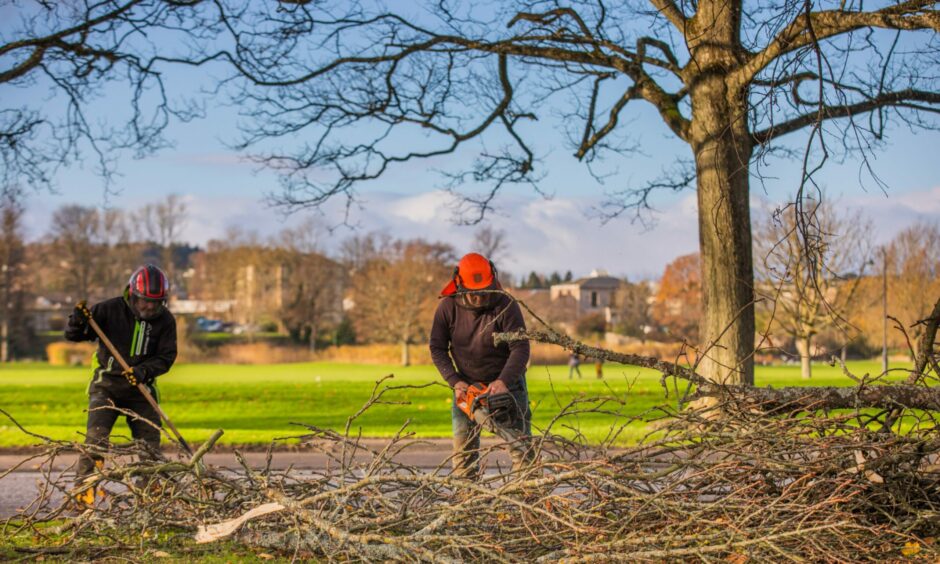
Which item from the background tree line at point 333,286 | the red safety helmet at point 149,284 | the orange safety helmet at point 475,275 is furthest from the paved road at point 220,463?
the background tree line at point 333,286

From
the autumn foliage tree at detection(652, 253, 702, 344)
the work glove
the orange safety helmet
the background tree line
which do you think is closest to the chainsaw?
the orange safety helmet

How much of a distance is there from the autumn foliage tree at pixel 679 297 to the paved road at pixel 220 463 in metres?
63.9

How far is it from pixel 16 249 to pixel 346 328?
2479 cm

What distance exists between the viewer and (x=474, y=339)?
7348 millimetres

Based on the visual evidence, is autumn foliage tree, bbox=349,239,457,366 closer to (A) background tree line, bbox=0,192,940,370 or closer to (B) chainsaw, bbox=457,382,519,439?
(A) background tree line, bbox=0,192,940,370

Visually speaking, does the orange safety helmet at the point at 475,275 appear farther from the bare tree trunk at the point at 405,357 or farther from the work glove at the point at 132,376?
the bare tree trunk at the point at 405,357

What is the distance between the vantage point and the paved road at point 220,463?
29.5ft

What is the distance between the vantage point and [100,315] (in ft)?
25.8

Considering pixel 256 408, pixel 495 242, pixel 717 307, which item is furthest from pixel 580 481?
pixel 495 242

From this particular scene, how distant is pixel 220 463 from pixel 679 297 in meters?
78.2

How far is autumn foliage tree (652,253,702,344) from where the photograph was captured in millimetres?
79200

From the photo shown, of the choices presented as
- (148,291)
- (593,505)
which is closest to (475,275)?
(593,505)

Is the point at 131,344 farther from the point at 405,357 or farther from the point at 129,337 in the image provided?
the point at 405,357

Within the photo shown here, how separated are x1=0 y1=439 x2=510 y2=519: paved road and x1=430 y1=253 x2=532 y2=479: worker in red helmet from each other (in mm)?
1657
